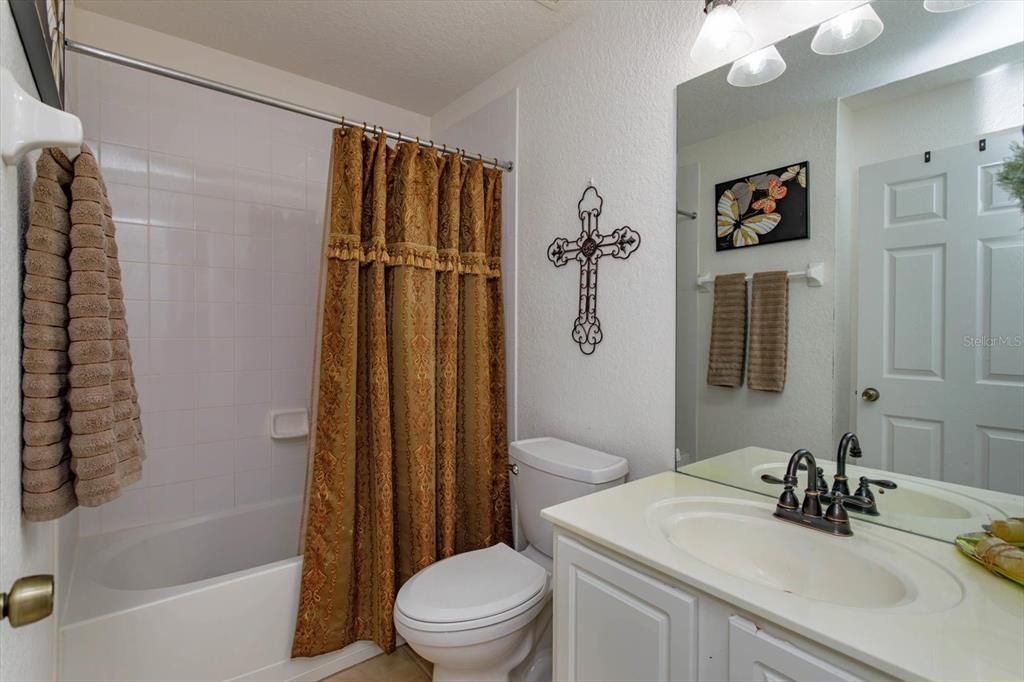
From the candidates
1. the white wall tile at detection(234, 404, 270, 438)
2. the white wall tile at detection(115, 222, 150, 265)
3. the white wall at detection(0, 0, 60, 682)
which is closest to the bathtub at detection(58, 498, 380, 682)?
the white wall tile at detection(234, 404, 270, 438)

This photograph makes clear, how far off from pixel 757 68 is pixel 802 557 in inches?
50.1

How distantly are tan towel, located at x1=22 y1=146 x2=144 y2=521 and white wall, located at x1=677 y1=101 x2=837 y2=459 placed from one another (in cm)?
143

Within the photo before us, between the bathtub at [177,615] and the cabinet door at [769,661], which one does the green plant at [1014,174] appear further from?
the bathtub at [177,615]

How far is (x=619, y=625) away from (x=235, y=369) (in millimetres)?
2030

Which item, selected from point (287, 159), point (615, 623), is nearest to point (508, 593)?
point (615, 623)

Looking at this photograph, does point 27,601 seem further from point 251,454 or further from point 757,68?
point 251,454

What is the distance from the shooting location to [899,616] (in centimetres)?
75

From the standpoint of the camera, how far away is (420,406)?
1818 millimetres

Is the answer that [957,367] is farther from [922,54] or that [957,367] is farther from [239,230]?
[239,230]

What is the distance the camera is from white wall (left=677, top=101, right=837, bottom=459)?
3.98 ft

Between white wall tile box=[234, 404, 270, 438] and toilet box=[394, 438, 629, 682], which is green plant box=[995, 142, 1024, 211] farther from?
white wall tile box=[234, 404, 270, 438]

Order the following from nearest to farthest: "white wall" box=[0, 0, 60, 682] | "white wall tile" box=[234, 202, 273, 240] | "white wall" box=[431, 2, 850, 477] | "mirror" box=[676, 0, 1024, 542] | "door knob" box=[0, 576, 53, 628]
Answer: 1. "door knob" box=[0, 576, 53, 628]
2. "white wall" box=[0, 0, 60, 682]
3. "mirror" box=[676, 0, 1024, 542]
4. "white wall" box=[431, 2, 850, 477]
5. "white wall tile" box=[234, 202, 273, 240]

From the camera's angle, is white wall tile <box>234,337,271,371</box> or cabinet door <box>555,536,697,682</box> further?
white wall tile <box>234,337,271,371</box>

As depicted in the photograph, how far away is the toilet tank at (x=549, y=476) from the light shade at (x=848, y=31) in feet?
4.20
